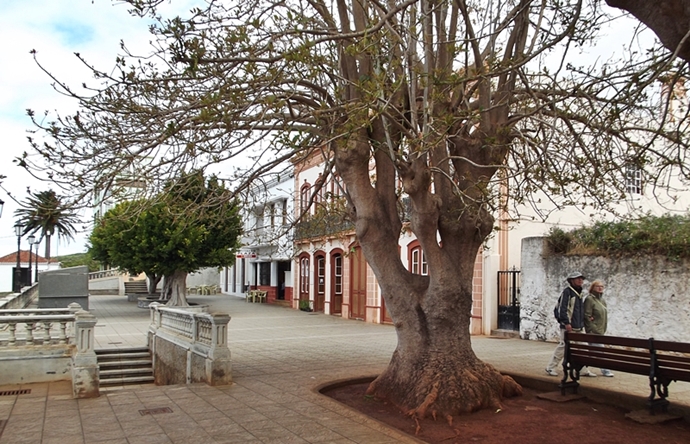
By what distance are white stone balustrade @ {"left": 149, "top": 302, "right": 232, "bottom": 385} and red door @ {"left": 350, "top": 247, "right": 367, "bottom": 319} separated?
387 inches

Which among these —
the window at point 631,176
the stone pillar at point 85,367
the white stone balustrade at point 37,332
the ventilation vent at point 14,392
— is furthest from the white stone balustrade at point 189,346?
the window at point 631,176

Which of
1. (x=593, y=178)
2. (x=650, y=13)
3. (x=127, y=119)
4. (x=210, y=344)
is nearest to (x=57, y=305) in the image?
(x=210, y=344)

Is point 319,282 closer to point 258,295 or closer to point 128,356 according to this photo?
point 258,295

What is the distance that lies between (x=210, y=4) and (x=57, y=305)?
10.9 m

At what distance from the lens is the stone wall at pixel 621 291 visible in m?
11.7

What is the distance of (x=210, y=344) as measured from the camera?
384 inches

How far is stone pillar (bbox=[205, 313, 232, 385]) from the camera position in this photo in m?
9.13

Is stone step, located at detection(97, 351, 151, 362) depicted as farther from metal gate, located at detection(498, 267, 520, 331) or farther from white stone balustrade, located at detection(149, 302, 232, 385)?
metal gate, located at detection(498, 267, 520, 331)

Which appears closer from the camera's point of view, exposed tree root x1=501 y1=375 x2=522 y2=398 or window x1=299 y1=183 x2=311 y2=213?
exposed tree root x1=501 y1=375 x2=522 y2=398

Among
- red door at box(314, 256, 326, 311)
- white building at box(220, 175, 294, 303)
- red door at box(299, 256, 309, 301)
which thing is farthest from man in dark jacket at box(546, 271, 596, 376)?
white building at box(220, 175, 294, 303)

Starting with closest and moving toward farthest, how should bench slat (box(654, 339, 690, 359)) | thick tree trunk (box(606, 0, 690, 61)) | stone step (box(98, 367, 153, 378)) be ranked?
thick tree trunk (box(606, 0, 690, 61))
bench slat (box(654, 339, 690, 359))
stone step (box(98, 367, 153, 378))

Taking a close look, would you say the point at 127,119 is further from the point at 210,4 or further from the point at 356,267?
the point at 356,267

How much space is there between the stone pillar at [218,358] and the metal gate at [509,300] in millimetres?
9412

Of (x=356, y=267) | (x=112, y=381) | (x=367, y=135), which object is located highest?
(x=367, y=135)
